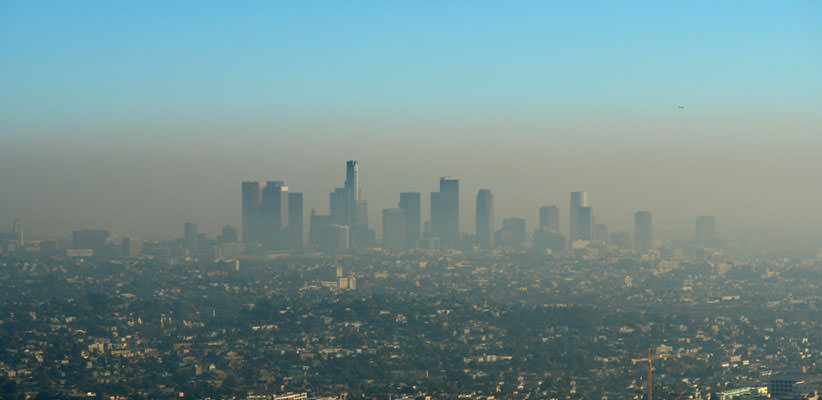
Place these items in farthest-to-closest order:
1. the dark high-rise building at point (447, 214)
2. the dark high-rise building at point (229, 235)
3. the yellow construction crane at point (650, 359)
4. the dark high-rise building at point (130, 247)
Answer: the dark high-rise building at point (447, 214)
the dark high-rise building at point (229, 235)
the dark high-rise building at point (130, 247)
the yellow construction crane at point (650, 359)

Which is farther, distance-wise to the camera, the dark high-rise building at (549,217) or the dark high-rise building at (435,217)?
the dark high-rise building at (549,217)

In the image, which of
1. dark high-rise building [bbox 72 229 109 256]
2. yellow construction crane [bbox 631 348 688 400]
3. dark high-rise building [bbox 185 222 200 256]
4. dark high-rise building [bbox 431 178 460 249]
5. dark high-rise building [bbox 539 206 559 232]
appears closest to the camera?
yellow construction crane [bbox 631 348 688 400]

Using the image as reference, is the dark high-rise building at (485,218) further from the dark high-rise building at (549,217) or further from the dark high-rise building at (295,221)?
the dark high-rise building at (295,221)

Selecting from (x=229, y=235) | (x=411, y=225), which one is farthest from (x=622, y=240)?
(x=229, y=235)

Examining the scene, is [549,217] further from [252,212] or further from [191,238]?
[191,238]

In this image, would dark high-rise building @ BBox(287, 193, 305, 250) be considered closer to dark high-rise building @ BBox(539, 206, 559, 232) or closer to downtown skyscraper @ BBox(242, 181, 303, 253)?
downtown skyscraper @ BBox(242, 181, 303, 253)

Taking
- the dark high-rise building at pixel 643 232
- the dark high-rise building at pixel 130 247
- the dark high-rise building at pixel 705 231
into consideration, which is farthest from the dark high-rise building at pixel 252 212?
the dark high-rise building at pixel 705 231

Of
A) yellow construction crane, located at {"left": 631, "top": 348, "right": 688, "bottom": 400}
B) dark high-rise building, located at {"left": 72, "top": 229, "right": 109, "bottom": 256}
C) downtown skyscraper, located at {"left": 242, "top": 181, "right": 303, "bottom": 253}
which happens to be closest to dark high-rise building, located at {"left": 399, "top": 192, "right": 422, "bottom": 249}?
downtown skyscraper, located at {"left": 242, "top": 181, "right": 303, "bottom": 253}
